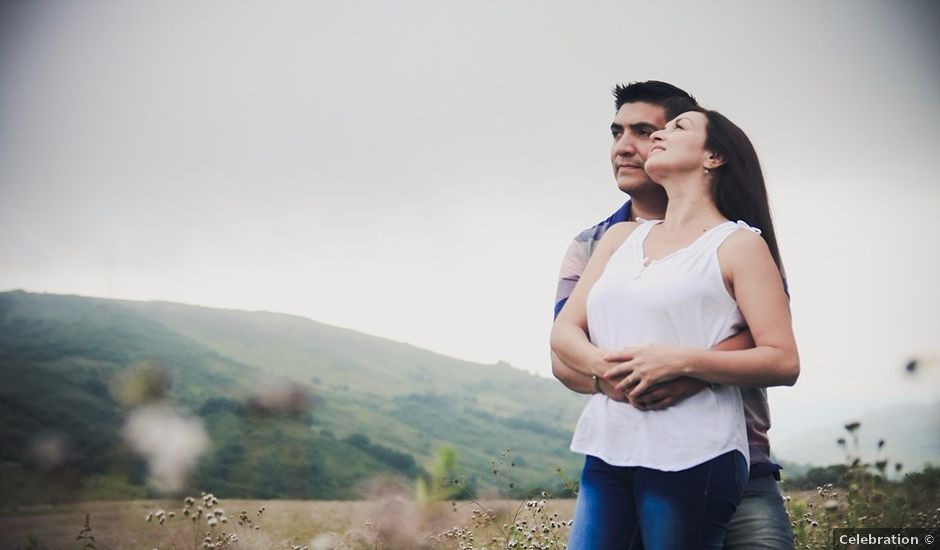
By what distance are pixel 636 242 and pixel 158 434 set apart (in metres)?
7.99

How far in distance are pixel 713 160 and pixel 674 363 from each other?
0.70 meters

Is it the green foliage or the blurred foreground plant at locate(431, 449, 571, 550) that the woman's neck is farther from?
the green foliage

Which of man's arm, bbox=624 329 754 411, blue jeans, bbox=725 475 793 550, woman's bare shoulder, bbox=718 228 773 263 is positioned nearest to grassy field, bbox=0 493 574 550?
blue jeans, bbox=725 475 793 550

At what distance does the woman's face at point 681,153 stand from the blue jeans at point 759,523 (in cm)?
89

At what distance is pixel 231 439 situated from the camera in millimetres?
A: 10016

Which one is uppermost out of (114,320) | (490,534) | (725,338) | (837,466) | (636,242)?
(114,320)

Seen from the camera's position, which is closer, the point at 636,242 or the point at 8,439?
the point at 636,242

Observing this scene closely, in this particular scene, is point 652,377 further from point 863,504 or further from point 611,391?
point 863,504

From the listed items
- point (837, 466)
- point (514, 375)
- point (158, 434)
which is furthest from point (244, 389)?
point (837, 466)

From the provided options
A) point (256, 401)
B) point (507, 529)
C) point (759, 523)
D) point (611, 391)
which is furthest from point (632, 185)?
point (256, 401)

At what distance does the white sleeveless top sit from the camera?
189 centimetres

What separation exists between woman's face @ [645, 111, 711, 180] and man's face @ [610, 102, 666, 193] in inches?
23.8

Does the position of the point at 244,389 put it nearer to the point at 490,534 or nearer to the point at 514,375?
the point at 514,375

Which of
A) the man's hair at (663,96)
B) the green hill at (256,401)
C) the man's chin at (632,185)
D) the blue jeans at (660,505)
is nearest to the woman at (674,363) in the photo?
the blue jeans at (660,505)
